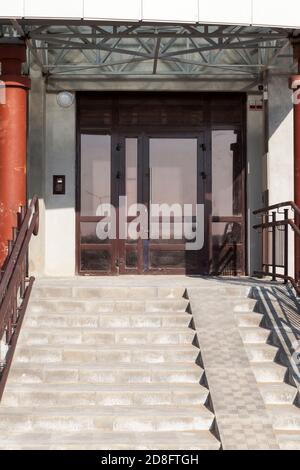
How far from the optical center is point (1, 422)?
547 centimetres

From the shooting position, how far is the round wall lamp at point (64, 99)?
11.0 m

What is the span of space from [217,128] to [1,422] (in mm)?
7279

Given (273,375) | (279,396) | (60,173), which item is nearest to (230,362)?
(273,375)

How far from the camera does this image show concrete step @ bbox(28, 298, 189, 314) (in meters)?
7.38

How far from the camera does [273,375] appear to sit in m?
6.16

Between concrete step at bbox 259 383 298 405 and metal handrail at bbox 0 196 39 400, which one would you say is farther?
metal handrail at bbox 0 196 39 400

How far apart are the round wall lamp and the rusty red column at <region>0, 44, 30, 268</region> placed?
8.47 feet

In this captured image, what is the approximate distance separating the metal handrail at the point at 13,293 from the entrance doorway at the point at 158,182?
3.67 metres

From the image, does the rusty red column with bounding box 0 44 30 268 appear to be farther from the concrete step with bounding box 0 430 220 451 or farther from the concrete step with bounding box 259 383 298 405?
the concrete step with bounding box 259 383 298 405

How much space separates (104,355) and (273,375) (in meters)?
1.68

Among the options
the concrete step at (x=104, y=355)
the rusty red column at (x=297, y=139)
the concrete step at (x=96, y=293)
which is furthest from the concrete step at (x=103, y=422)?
the rusty red column at (x=297, y=139)

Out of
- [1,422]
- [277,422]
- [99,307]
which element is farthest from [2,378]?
[277,422]

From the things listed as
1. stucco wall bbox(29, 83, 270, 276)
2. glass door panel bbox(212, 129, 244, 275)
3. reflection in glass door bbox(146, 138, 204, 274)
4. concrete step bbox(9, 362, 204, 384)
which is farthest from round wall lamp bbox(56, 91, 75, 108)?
concrete step bbox(9, 362, 204, 384)

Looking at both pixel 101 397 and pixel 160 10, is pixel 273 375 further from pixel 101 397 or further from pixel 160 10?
pixel 160 10
